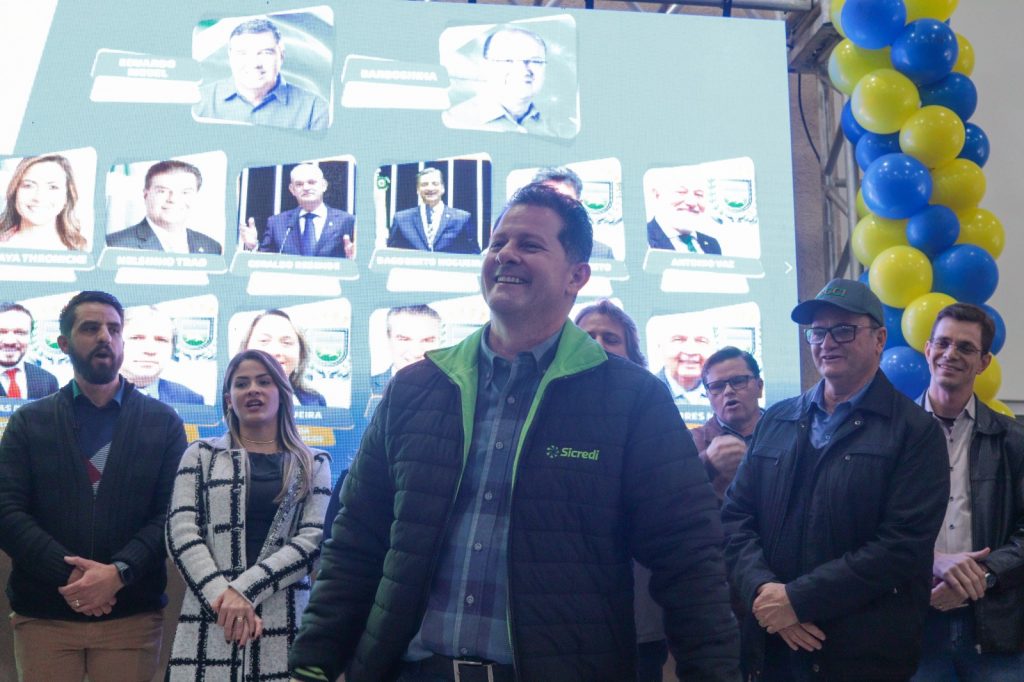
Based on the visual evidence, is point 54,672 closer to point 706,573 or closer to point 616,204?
point 706,573

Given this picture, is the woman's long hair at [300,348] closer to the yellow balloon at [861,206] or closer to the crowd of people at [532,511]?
the crowd of people at [532,511]

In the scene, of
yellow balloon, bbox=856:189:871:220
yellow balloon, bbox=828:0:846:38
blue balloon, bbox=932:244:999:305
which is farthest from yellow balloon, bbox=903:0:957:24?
blue balloon, bbox=932:244:999:305

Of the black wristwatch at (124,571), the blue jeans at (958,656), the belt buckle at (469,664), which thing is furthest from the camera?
the black wristwatch at (124,571)

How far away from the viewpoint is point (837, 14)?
457 centimetres

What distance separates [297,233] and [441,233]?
0.62 meters

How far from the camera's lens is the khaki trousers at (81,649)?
3.14 metres

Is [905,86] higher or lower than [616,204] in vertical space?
higher

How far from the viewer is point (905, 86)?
168 inches

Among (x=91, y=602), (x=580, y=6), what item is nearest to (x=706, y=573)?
(x=91, y=602)

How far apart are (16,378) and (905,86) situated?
395 centimetres

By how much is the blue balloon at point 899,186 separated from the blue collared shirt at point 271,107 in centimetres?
243

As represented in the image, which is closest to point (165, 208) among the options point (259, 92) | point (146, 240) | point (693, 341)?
point (146, 240)

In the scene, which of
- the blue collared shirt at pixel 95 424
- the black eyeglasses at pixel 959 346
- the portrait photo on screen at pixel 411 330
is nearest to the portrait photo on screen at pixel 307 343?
the portrait photo on screen at pixel 411 330

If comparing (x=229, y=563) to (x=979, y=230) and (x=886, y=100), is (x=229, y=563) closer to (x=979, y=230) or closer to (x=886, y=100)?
(x=886, y=100)
